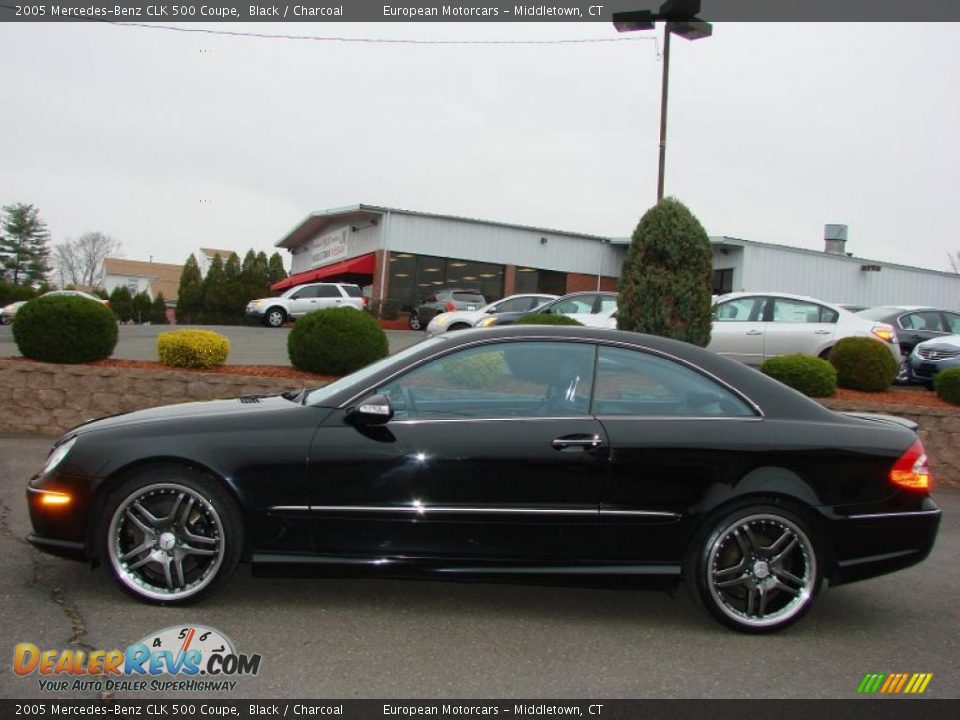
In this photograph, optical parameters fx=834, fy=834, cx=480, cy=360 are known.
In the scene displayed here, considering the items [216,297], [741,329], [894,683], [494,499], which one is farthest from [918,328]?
[216,297]

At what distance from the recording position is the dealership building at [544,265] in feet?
104

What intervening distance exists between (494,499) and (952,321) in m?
15.3

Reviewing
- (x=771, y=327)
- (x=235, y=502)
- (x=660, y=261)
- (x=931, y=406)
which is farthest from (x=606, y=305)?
(x=235, y=502)

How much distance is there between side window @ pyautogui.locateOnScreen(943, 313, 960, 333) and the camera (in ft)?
52.7

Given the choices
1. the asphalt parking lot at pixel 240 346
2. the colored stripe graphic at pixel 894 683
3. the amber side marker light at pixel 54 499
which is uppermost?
the asphalt parking lot at pixel 240 346

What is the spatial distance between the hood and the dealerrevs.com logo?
3.50 ft

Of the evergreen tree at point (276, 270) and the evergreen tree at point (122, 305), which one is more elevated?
the evergreen tree at point (276, 270)

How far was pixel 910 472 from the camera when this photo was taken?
4188 mm

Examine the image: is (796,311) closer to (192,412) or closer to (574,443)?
(574,443)

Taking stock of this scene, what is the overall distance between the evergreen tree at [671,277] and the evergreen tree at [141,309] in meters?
40.7

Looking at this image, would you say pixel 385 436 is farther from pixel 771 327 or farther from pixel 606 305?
pixel 606 305

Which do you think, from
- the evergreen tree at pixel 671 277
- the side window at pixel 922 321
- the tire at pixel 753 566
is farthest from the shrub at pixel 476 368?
the side window at pixel 922 321

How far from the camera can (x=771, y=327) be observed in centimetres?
1285
